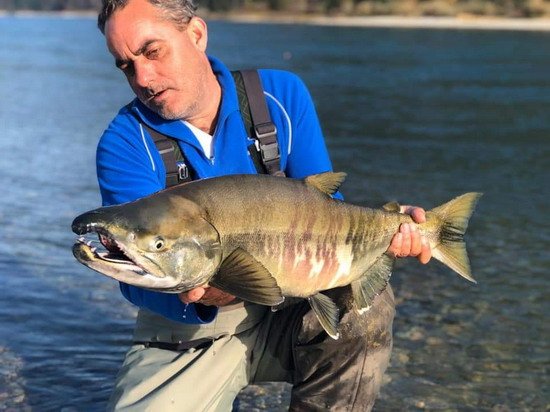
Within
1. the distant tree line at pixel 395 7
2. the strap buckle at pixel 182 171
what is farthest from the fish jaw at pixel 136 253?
the distant tree line at pixel 395 7

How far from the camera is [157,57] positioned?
4535mm

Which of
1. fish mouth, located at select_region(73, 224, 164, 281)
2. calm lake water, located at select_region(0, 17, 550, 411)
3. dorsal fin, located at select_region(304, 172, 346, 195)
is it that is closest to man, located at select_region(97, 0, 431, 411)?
dorsal fin, located at select_region(304, 172, 346, 195)

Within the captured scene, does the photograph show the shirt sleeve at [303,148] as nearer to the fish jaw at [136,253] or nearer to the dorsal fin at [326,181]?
the dorsal fin at [326,181]

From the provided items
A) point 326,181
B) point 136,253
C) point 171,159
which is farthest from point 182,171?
point 136,253

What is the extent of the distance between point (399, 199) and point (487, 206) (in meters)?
1.36

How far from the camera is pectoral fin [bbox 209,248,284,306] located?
373 cm

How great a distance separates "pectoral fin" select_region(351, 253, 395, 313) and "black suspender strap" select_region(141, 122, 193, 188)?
108 cm

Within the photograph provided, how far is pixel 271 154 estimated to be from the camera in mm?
4742

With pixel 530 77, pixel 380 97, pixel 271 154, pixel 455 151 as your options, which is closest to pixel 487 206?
pixel 455 151

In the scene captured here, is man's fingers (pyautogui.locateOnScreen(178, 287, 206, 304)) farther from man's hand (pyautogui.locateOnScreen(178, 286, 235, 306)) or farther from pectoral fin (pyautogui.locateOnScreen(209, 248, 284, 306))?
pectoral fin (pyautogui.locateOnScreen(209, 248, 284, 306))

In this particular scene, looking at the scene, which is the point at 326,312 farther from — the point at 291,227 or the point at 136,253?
the point at 136,253

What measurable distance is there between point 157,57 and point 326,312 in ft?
5.33

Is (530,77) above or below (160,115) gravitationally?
below

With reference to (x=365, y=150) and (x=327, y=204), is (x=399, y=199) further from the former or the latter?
(x=327, y=204)
